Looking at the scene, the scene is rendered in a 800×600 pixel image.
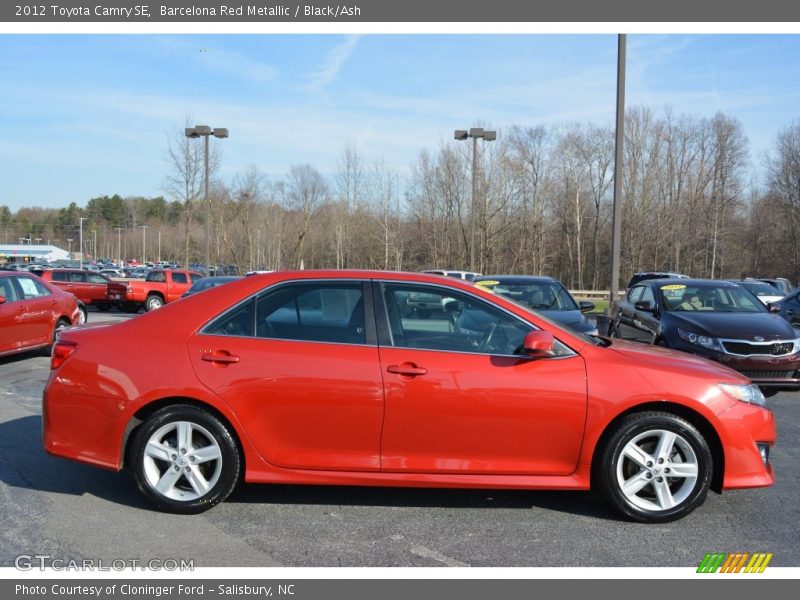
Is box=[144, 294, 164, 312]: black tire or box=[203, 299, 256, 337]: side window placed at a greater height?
box=[203, 299, 256, 337]: side window

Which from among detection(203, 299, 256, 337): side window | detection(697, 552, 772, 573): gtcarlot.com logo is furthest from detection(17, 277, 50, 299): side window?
detection(697, 552, 772, 573): gtcarlot.com logo

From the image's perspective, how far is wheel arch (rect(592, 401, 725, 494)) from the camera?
166 inches

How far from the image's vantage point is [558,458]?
418 centimetres

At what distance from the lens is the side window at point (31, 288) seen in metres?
10.9

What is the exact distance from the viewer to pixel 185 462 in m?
4.25

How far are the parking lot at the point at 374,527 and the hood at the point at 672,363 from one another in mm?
964

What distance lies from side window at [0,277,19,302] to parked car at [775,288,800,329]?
1551cm

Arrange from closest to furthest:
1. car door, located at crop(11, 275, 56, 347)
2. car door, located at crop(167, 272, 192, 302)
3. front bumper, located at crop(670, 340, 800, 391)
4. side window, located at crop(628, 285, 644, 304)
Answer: front bumper, located at crop(670, 340, 800, 391) → car door, located at crop(11, 275, 56, 347) → side window, located at crop(628, 285, 644, 304) → car door, located at crop(167, 272, 192, 302)

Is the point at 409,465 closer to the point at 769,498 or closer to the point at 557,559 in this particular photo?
the point at 557,559

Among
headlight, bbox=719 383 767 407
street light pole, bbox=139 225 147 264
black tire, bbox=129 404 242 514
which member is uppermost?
street light pole, bbox=139 225 147 264

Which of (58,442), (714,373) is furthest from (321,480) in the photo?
(714,373)

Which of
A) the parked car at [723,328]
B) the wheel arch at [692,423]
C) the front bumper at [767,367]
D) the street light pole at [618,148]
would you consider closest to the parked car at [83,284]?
the street light pole at [618,148]

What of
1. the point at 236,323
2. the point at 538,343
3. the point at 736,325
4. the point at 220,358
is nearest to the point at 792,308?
the point at 736,325

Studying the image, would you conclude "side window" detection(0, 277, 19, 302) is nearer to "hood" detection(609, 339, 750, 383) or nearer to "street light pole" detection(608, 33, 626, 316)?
"hood" detection(609, 339, 750, 383)
